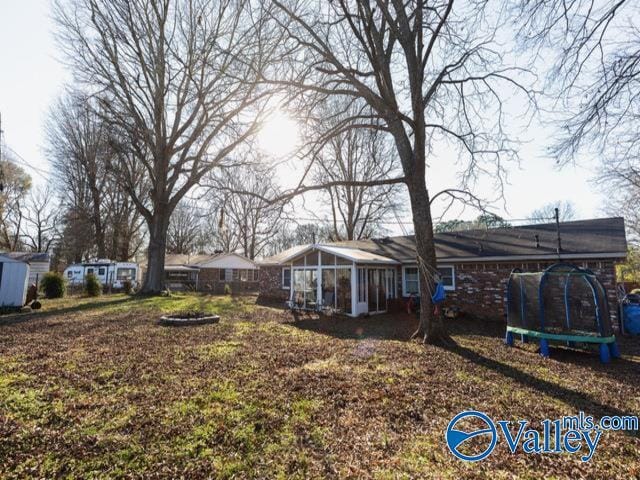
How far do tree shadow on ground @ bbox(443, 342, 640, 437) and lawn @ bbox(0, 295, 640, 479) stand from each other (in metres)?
0.03

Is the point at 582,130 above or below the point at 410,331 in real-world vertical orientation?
above

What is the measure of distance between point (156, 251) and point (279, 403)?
618 inches

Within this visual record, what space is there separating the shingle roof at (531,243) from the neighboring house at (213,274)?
18.1 m

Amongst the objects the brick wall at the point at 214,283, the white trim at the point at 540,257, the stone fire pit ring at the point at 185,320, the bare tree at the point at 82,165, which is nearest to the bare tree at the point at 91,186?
the bare tree at the point at 82,165

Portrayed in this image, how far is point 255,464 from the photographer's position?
2.87 m

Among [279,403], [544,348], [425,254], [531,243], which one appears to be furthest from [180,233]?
[544,348]

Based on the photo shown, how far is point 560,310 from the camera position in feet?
25.5

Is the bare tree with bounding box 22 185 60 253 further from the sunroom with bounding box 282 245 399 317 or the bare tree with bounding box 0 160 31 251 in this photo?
the sunroom with bounding box 282 245 399 317

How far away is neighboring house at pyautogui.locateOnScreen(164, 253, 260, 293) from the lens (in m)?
29.2

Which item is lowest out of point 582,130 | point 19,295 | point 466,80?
point 19,295

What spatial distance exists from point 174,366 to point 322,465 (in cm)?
390

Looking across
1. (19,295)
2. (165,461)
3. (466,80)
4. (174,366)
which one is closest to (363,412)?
(165,461)

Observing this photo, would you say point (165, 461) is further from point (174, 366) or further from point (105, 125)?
point (105, 125)

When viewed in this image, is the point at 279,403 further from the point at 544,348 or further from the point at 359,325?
the point at 359,325
